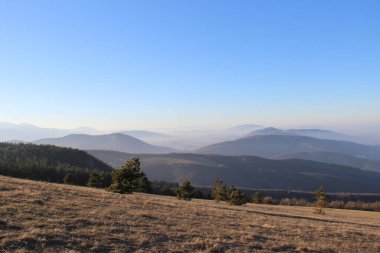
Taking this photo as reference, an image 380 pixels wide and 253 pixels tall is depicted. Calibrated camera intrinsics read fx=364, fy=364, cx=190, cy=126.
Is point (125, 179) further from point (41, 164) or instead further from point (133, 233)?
point (41, 164)

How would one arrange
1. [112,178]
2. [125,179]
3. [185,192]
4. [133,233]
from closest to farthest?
[133,233], [125,179], [112,178], [185,192]

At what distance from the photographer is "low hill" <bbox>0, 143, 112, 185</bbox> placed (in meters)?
110

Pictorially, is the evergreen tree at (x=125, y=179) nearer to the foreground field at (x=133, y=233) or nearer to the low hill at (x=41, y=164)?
the foreground field at (x=133, y=233)

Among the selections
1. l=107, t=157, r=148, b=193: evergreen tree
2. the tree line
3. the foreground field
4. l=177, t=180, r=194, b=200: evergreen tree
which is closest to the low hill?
the tree line

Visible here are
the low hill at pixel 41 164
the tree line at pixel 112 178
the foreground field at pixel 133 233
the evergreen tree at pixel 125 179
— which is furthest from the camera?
the low hill at pixel 41 164

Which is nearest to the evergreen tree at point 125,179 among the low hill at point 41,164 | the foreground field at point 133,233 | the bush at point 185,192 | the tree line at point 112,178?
the tree line at point 112,178

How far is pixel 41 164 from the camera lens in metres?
128

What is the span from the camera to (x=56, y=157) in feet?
614

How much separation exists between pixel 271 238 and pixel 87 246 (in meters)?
9.73

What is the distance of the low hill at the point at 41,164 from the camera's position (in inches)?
4323

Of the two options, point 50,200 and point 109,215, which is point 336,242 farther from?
point 50,200

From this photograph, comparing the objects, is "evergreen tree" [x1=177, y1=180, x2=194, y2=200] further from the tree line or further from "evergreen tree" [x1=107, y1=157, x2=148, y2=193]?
"evergreen tree" [x1=107, y1=157, x2=148, y2=193]

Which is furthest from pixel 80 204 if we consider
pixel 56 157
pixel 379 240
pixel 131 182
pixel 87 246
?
pixel 56 157

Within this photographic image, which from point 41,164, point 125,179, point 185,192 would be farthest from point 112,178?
point 41,164
